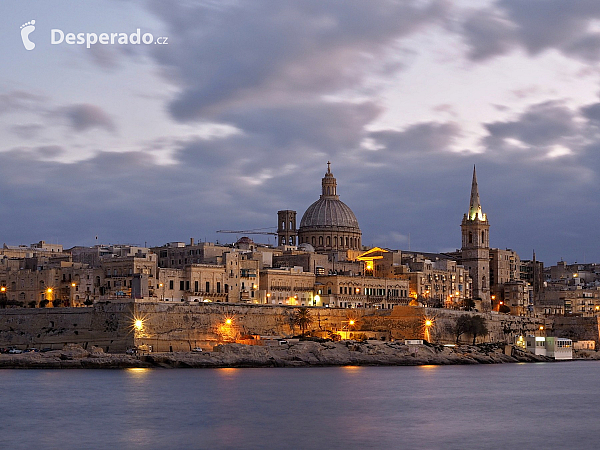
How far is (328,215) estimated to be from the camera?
86938mm

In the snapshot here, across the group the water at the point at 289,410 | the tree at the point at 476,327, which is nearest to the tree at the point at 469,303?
the tree at the point at 476,327

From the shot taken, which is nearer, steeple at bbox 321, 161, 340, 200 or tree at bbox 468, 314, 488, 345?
tree at bbox 468, 314, 488, 345

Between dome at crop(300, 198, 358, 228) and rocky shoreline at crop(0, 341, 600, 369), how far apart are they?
2420 centimetres

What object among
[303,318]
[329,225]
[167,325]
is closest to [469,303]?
[329,225]

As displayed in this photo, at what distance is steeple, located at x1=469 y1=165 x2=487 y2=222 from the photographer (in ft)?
281

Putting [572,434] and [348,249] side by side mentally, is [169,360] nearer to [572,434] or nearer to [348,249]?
[572,434]

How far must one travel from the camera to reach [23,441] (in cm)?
2719

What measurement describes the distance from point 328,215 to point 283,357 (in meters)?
33.7

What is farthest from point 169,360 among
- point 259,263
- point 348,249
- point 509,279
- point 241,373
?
point 509,279

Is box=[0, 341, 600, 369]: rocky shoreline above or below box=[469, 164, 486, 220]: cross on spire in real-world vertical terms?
below

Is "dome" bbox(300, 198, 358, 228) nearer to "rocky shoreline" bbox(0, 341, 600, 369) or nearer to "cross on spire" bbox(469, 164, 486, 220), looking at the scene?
"cross on spire" bbox(469, 164, 486, 220)

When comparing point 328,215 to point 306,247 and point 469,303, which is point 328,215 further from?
point 469,303

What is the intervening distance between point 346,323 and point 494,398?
2575 centimetres

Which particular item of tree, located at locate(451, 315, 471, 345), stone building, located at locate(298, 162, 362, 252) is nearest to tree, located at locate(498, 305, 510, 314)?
stone building, located at locate(298, 162, 362, 252)
